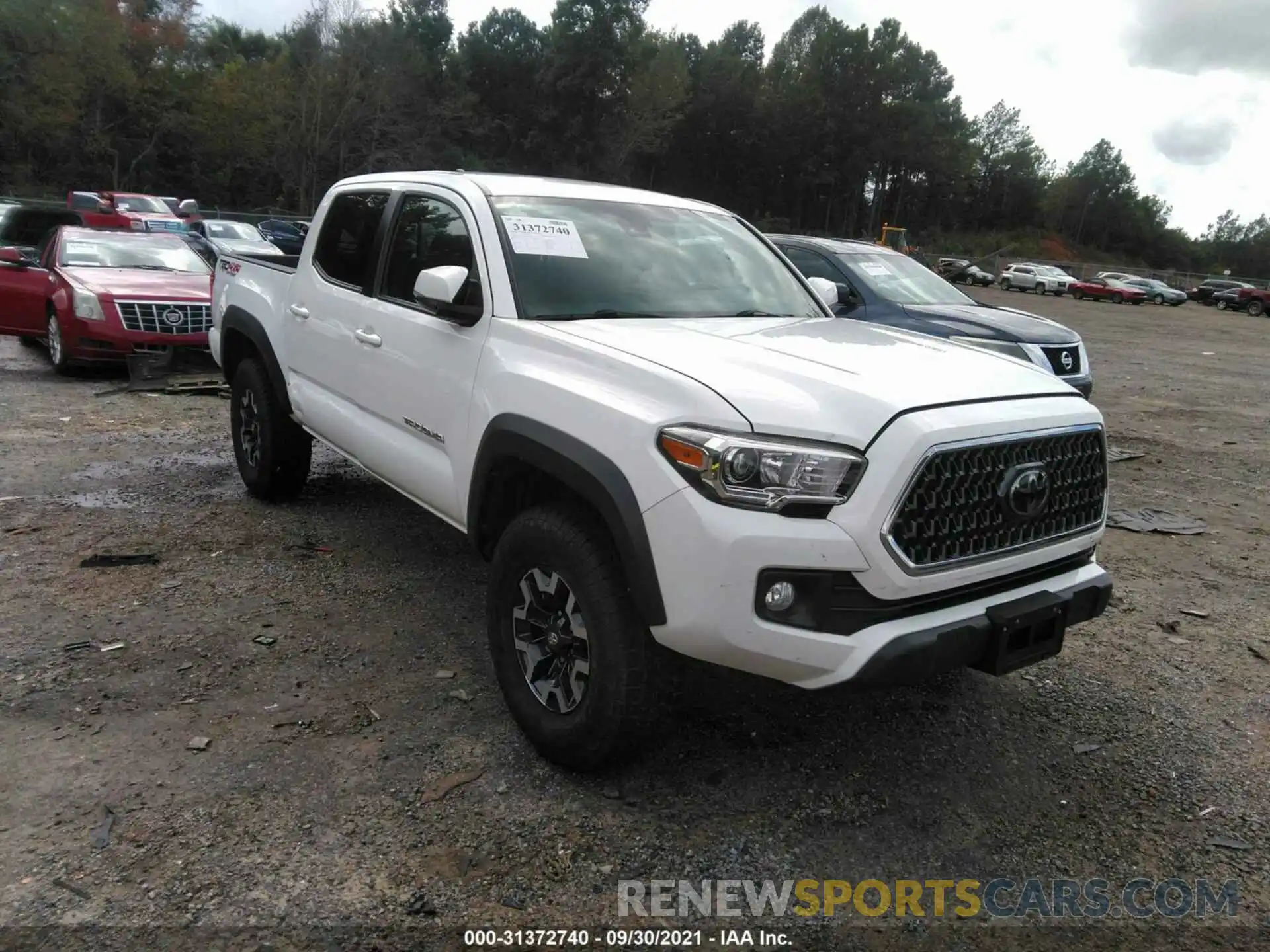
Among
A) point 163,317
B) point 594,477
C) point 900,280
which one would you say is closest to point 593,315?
point 594,477

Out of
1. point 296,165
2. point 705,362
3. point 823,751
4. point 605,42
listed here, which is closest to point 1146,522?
point 823,751

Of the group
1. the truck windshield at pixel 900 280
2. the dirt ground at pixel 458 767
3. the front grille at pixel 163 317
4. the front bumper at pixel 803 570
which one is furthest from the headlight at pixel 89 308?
the front bumper at pixel 803 570

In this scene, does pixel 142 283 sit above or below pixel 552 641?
above

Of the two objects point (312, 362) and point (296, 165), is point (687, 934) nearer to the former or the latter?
point (312, 362)

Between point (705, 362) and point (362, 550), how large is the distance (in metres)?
2.87

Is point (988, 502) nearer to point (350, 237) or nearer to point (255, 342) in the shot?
point (350, 237)

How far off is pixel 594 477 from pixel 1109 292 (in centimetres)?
4584

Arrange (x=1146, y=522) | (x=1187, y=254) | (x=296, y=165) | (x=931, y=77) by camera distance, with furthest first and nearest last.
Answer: (x=1187, y=254)
(x=931, y=77)
(x=296, y=165)
(x=1146, y=522)

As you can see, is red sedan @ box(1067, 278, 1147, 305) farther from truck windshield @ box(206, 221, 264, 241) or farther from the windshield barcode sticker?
the windshield barcode sticker

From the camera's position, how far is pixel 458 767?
10.1 ft

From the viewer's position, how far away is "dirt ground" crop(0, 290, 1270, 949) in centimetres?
249

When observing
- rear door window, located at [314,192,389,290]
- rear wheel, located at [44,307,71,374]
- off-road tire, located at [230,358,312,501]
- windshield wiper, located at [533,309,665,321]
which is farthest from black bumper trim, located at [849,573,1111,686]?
rear wheel, located at [44,307,71,374]

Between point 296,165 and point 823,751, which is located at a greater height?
point 296,165

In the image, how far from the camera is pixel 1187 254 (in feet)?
329
